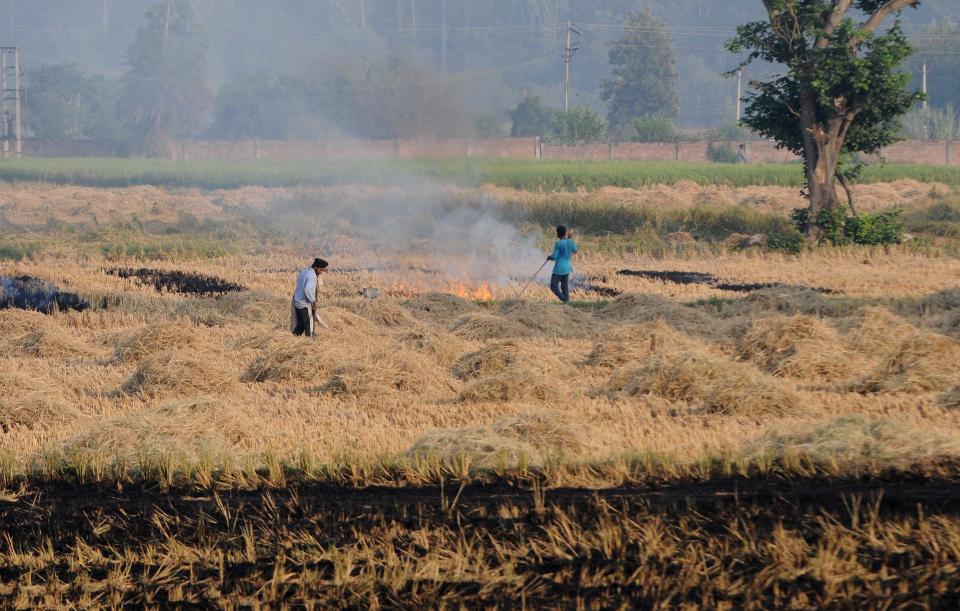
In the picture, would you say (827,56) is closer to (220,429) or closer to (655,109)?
(220,429)

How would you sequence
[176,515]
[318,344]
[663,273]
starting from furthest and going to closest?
[663,273] → [318,344] → [176,515]

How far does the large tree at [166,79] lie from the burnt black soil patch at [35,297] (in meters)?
86.4

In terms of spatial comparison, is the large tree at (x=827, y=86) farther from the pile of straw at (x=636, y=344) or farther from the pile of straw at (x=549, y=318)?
the pile of straw at (x=636, y=344)

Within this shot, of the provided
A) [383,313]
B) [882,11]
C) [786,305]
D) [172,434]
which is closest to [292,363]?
[172,434]

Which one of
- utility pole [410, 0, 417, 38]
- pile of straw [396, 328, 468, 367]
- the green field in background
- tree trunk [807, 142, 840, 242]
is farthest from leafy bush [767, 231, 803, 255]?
utility pole [410, 0, 417, 38]

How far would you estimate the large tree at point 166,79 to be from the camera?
376 feet

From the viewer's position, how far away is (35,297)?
22.2 meters

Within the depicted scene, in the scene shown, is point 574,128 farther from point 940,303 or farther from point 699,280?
point 940,303

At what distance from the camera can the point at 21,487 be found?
32.4 ft

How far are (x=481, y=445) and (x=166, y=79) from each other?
11529 cm

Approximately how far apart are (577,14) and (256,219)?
364 ft

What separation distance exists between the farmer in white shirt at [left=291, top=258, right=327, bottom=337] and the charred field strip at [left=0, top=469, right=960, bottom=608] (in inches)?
277

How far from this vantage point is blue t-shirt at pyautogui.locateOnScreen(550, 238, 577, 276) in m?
21.0

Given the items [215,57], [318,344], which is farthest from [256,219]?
[215,57]
